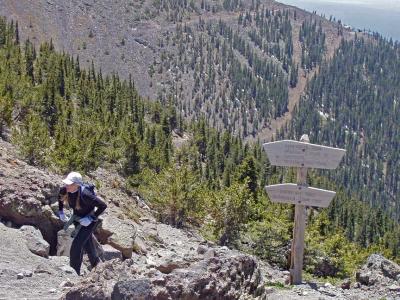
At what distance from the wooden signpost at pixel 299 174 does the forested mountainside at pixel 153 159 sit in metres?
4.68

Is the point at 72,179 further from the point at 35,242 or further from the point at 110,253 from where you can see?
the point at 110,253

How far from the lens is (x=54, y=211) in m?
13.4

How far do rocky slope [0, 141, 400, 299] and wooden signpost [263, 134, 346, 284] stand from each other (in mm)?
1096

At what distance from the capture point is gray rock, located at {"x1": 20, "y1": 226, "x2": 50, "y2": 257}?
11.8 m

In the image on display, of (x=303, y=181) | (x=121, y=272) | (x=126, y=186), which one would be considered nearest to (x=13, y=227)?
(x=121, y=272)

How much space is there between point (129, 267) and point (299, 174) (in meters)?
7.41

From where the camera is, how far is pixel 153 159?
41.6m

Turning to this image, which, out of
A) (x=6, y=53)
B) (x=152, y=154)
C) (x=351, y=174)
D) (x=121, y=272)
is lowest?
(x=351, y=174)

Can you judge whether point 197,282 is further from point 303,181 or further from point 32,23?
point 32,23

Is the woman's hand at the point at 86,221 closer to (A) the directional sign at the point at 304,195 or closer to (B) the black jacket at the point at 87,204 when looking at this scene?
(B) the black jacket at the point at 87,204

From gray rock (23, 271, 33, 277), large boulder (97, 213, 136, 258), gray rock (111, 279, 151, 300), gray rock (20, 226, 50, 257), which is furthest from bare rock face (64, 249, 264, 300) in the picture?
large boulder (97, 213, 136, 258)

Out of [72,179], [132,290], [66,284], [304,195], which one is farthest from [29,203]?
[304,195]

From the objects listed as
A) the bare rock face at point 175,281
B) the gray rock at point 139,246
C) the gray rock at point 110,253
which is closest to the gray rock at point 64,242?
the gray rock at point 110,253

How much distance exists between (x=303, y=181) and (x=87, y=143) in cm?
1784
